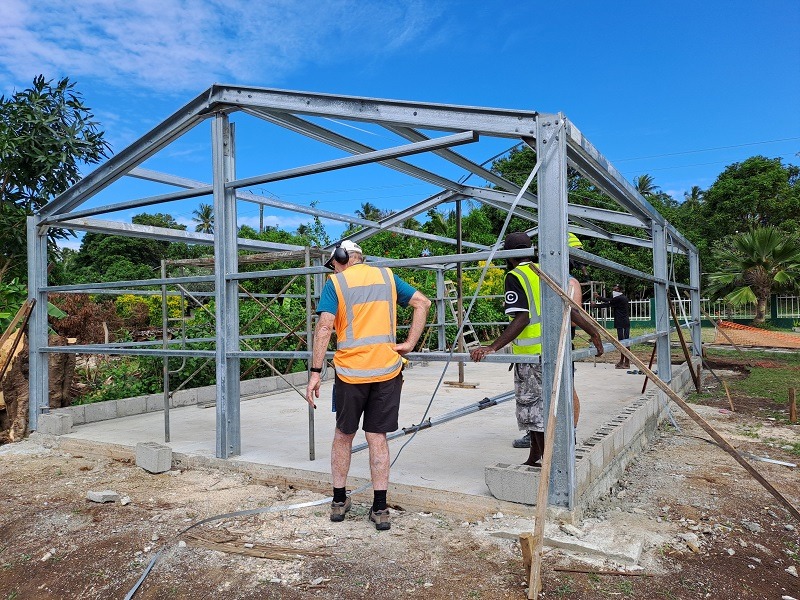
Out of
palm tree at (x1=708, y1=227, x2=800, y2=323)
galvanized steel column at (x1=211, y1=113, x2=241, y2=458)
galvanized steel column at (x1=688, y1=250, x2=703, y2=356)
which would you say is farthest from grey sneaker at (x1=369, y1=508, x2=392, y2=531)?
palm tree at (x1=708, y1=227, x2=800, y2=323)

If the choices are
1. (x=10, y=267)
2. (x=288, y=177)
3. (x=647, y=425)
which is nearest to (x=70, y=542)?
(x=288, y=177)

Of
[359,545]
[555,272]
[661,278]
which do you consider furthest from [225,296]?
[661,278]

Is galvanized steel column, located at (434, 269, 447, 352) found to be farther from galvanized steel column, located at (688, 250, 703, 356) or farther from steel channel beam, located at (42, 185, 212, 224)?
steel channel beam, located at (42, 185, 212, 224)

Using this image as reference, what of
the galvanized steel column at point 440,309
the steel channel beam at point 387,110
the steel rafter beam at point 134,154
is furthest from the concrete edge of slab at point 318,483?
the galvanized steel column at point 440,309

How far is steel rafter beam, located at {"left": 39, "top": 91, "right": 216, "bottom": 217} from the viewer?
17.8ft

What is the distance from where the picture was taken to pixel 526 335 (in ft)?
13.4

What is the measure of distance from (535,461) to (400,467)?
3.50 ft

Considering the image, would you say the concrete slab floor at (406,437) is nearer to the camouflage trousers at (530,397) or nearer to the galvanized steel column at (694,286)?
the camouflage trousers at (530,397)

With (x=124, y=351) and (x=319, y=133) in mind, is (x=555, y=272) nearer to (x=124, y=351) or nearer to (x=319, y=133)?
(x=319, y=133)

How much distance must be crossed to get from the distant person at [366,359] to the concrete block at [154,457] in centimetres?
208

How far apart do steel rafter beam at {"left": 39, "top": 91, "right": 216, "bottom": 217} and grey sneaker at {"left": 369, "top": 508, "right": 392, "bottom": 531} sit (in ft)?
12.2

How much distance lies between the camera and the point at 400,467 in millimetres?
4672

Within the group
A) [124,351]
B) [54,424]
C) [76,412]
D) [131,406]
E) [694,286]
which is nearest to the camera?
[124,351]

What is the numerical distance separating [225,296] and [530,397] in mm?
2721
